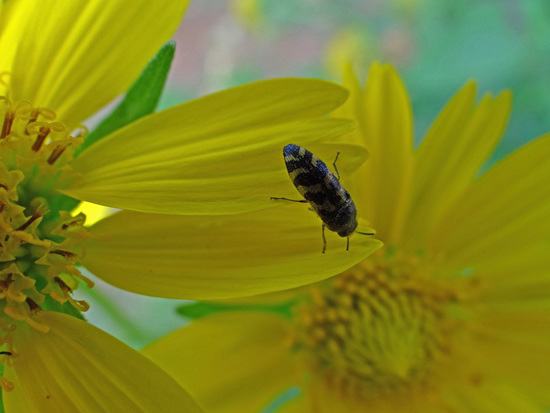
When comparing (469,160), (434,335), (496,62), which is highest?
(496,62)

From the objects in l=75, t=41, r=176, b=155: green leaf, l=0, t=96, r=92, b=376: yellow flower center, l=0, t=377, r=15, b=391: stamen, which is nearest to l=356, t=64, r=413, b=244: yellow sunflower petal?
l=75, t=41, r=176, b=155: green leaf

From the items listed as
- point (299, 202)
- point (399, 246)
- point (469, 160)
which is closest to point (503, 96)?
point (469, 160)

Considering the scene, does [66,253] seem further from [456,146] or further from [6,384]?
[456,146]

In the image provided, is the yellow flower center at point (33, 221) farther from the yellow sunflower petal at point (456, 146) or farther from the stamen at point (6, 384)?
the yellow sunflower petal at point (456, 146)

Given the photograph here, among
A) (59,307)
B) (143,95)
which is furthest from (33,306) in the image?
(143,95)

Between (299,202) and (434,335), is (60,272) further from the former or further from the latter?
(434,335)
